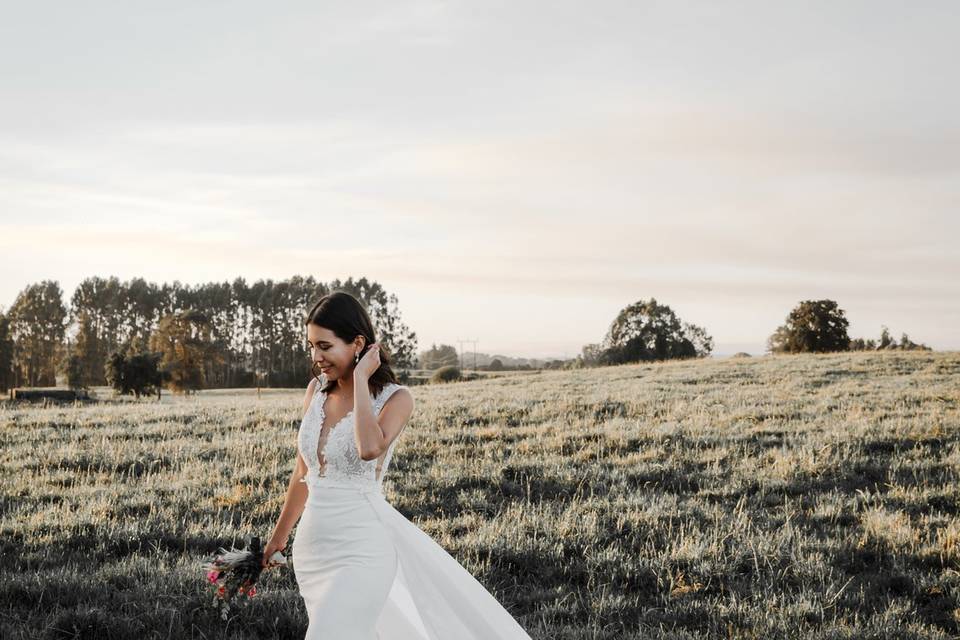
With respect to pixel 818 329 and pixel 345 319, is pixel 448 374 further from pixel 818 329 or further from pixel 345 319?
pixel 345 319

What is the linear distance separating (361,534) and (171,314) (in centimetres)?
9052

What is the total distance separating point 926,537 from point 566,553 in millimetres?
4148

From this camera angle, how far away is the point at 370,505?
4176 millimetres

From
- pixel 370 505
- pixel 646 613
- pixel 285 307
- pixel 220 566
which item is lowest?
pixel 646 613

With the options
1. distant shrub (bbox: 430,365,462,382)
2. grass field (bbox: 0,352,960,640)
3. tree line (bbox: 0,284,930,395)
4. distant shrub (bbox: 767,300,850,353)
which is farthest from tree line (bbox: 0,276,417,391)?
grass field (bbox: 0,352,960,640)

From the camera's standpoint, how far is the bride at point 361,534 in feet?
13.1

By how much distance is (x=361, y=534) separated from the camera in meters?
4.07

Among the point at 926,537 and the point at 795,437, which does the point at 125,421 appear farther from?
the point at 926,537

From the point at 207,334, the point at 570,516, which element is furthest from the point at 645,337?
the point at 570,516

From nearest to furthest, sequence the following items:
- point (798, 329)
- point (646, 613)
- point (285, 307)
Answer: point (646, 613) → point (798, 329) → point (285, 307)

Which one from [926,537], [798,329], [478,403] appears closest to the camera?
[926,537]

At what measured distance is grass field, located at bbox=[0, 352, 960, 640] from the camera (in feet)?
20.5

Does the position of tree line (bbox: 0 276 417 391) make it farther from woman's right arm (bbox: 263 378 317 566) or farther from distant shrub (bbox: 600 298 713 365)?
woman's right arm (bbox: 263 378 317 566)

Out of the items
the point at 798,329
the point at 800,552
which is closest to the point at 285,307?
the point at 798,329
